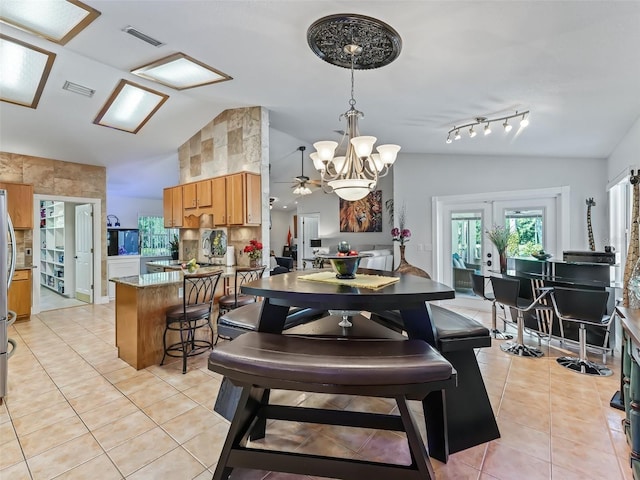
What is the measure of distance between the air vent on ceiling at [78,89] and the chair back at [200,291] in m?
2.78

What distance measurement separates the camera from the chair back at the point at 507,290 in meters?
3.31

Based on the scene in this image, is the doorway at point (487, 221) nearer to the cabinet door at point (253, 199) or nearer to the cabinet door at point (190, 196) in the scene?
the cabinet door at point (253, 199)

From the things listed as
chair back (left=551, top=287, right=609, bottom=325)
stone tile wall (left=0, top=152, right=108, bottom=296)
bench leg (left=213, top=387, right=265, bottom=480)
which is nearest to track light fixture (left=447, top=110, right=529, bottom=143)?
chair back (left=551, top=287, right=609, bottom=325)

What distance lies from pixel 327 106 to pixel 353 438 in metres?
3.49

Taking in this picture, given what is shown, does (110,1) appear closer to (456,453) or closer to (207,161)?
(207,161)

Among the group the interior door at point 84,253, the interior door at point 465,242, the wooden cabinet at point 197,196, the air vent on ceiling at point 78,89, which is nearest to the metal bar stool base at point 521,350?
the interior door at point 465,242

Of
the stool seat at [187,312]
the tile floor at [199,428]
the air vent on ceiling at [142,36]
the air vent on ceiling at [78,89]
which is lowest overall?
the tile floor at [199,428]

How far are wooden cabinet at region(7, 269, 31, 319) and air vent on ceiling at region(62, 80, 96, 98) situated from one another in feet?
9.63

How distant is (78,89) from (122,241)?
397cm

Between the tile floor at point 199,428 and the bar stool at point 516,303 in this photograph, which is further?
the bar stool at point 516,303

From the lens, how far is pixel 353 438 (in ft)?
6.72

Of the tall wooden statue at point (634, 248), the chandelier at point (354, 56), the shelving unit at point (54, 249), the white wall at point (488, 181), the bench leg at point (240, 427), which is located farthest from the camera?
the shelving unit at point (54, 249)

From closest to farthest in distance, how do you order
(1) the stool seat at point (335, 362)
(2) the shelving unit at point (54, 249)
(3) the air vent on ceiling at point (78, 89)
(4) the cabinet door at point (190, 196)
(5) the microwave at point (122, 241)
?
(1) the stool seat at point (335, 362), (3) the air vent on ceiling at point (78, 89), (4) the cabinet door at point (190, 196), (2) the shelving unit at point (54, 249), (5) the microwave at point (122, 241)

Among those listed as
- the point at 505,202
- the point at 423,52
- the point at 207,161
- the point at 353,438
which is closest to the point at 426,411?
the point at 353,438
